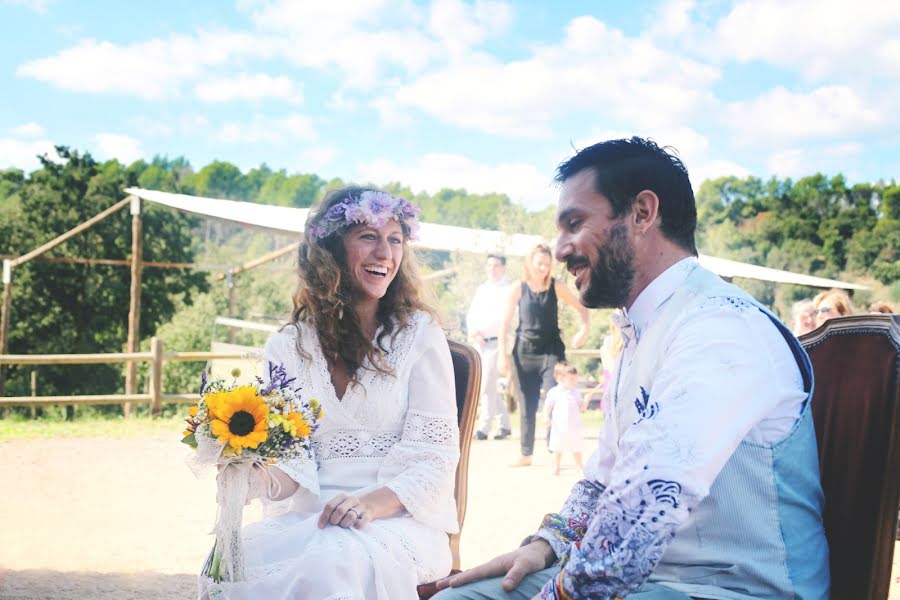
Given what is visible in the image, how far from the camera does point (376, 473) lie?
101 inches

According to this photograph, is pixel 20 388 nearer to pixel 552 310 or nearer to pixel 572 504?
pixel 552 310

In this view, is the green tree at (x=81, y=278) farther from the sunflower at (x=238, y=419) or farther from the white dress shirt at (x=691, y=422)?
the white dress shirt at (x=691, y=422)

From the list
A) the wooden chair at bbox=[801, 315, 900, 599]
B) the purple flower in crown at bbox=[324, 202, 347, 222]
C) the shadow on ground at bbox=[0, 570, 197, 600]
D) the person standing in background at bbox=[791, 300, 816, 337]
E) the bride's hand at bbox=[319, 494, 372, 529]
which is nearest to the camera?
the wooden chair at bbox=[801, 315, 900, 599]

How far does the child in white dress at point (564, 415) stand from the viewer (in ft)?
24.5

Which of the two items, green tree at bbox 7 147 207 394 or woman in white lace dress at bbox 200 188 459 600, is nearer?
woman in white lace dress at bbox 200 188 459 600

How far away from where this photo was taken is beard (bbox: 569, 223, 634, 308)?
68.3 inches

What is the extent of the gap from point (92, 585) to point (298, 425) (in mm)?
3486

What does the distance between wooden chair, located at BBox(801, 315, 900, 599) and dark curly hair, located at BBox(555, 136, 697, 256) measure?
0.39 m

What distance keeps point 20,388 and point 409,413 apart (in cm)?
2849

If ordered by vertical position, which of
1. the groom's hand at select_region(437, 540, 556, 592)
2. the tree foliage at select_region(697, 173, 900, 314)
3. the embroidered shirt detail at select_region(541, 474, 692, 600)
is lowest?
the groom's hand at select_region(437, 540, 556, 592)

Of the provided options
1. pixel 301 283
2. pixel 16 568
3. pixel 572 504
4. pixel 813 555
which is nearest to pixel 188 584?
pixel 16 568

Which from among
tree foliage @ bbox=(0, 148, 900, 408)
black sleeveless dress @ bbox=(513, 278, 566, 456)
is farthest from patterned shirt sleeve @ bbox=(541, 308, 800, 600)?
tree foliage @ bbox=(0, 148, 900, 408)

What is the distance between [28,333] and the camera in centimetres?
2695

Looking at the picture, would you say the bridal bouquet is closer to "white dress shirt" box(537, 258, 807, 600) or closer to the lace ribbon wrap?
the lace ribbon wrap
